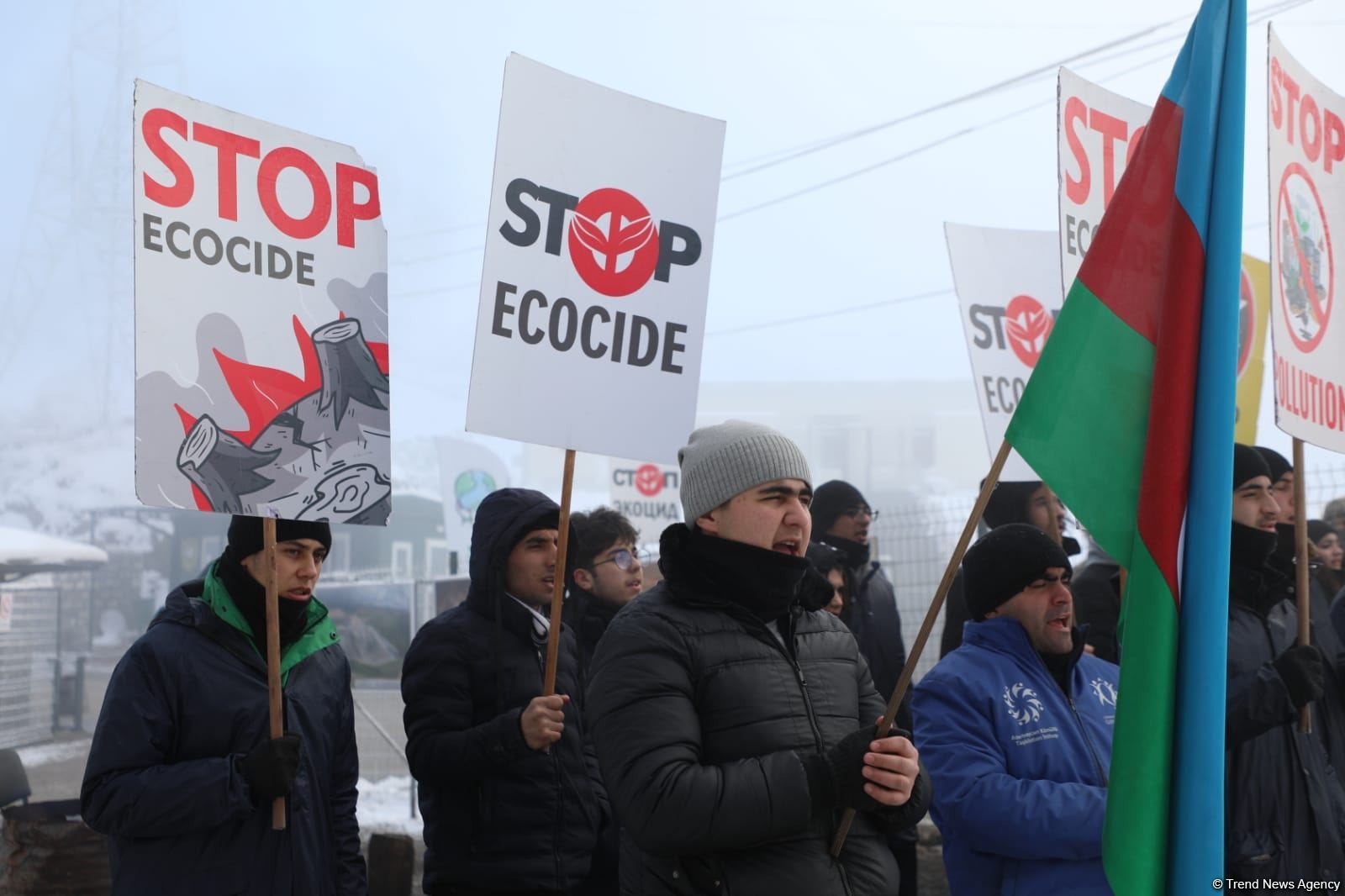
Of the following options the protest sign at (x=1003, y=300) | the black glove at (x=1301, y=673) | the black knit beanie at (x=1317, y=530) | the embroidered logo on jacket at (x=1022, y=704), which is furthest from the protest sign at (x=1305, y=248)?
the black knit beanie at (x=1317, y=530)

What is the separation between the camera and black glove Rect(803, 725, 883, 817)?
7.95 ft

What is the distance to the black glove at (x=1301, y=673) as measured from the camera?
351 cm

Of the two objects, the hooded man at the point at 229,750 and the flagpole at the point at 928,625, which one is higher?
the flagpole at the point at 928,625

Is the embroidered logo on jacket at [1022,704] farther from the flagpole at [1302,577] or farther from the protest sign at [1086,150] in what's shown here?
the protest sign at [1086,150]

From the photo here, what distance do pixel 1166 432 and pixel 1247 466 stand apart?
1697 mm

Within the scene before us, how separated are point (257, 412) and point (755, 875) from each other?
1.91 metres

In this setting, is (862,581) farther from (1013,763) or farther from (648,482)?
(648,482)

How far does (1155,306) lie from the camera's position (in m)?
2.61

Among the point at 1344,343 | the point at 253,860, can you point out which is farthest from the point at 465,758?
the point at 1344,343

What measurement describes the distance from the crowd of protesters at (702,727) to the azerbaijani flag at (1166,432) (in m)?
0.17

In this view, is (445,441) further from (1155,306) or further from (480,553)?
(1155,306)

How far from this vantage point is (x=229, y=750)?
326 centimetres

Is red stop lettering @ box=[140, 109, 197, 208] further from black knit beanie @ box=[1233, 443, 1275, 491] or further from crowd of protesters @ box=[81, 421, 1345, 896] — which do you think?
black knit beanie @ box=[1233, 443, 1275, 491]

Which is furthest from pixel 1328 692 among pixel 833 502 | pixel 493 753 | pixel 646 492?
pixel 646 492
